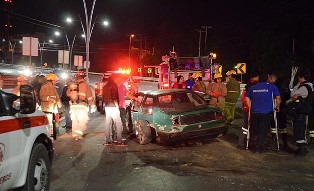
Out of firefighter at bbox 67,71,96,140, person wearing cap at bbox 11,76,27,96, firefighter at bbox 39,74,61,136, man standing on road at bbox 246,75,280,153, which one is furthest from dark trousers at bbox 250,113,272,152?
person wearing cap at bbox 11,76,27,96

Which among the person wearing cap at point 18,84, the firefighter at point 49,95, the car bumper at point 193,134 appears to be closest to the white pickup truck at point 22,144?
the car bumper at point 193,134

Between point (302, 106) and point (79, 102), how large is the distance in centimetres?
578

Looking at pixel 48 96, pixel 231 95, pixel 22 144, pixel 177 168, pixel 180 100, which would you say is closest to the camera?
pixel 22 144

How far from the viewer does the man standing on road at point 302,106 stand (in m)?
9.09

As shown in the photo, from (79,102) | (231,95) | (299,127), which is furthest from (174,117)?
(231,95)

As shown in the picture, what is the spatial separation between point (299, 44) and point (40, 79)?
4670 cm

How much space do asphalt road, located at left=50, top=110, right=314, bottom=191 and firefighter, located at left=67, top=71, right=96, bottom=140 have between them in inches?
30.2

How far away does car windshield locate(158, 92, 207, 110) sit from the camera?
10.6 m

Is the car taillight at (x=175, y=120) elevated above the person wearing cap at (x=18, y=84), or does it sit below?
below

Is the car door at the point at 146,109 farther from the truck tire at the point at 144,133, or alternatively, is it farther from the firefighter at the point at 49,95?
the firefighter at the point at 49,95

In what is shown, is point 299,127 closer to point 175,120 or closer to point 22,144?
point 175,120

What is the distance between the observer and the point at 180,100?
11.0 meters

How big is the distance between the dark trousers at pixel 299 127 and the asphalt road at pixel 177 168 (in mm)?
421

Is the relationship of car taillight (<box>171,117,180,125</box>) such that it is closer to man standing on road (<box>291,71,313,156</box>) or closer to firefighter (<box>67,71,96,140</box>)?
man standing on road (<box>291,71,313,156</box>)
